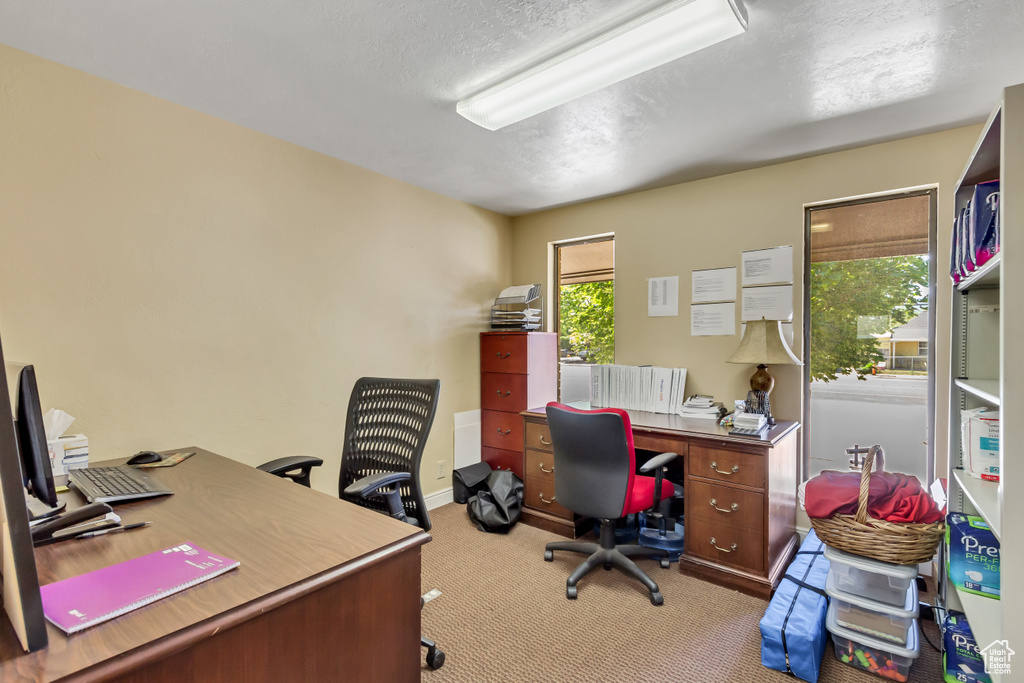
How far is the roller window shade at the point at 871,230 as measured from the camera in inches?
107

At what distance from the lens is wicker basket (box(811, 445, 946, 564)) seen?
5.90 feet

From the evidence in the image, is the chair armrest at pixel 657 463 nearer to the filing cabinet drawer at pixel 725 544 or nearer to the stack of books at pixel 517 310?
the filing cabinet drawer at pixel 725 544

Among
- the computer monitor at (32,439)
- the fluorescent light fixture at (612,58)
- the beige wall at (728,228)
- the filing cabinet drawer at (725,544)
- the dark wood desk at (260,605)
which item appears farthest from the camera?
the beige wall at (728,228)

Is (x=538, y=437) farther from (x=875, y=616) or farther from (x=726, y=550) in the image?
(x=875, y=616)

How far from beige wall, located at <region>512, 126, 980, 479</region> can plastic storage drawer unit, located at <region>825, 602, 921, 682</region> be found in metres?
1.28

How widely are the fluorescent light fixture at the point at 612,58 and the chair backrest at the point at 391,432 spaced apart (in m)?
1.33

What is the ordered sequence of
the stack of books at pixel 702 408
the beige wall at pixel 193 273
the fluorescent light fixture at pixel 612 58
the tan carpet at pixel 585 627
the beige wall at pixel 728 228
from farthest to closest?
the stack of books at pixel 702 408
the beige wall at pixel 728 228
the beige wall at pixel 193 273
the tan carpet at pixel 585 627
the fluorescent light fixture at pixel 612 58

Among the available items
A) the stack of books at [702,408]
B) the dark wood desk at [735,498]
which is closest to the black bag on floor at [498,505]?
the dark wood desk at [735,498]

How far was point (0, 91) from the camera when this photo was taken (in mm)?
1895

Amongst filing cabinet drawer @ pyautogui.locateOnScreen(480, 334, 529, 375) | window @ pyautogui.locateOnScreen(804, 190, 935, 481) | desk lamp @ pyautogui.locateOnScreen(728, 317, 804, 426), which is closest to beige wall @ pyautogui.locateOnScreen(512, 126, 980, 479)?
window @ pyautogui.locateOnScreen(804, 190, 935, 481)

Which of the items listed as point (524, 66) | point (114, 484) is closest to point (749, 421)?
point (524, 66)

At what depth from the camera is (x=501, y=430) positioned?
12.9 ft

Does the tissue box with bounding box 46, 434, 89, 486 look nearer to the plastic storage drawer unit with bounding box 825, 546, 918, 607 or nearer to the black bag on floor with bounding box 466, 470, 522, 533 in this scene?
the black bag on floor with bounding box 466, 470, 522, 533

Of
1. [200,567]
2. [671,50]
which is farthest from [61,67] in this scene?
[671,50]
